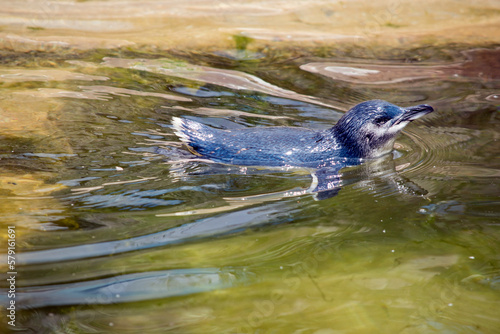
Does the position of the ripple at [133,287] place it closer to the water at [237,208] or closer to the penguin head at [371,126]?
the water at [237,208]

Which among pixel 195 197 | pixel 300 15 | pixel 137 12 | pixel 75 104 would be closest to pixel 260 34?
pixel 300 15

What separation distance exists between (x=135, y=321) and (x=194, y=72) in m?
4.73

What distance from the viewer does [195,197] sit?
4.24m

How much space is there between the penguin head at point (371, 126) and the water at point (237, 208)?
0.21 meters

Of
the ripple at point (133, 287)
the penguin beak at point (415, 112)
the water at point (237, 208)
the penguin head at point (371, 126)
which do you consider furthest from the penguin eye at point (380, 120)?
the ripple at point (133, 287)

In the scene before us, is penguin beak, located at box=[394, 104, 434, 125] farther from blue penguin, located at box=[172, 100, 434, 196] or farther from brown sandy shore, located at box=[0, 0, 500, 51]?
brown sandy shore, located at box=[0, 0, 500, 51]

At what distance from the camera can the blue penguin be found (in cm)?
508

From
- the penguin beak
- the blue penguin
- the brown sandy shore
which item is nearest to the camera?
the penguin beak

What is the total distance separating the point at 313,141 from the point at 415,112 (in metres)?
1.03

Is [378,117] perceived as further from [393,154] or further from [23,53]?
[23,53]

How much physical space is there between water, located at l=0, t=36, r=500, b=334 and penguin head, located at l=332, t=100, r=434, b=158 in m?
0.21

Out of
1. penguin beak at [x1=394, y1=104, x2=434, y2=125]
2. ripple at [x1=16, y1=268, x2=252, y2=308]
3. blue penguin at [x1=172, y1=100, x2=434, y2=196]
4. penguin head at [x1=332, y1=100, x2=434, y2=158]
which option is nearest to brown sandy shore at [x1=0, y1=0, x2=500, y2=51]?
blue penguin at [x1=172, y1=100, x2=434, y2=196]

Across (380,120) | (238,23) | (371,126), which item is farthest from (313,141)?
(238,23)

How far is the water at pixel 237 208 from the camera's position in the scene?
2.81m
